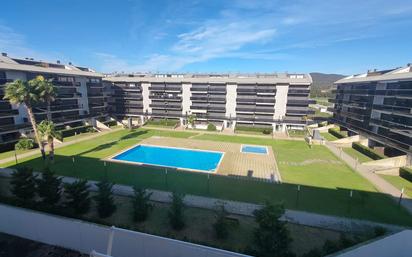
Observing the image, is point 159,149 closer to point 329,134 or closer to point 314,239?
point 314,239

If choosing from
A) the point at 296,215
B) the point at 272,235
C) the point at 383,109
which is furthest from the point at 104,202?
the point at 383,109

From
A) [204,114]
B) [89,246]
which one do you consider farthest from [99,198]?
[204,114]

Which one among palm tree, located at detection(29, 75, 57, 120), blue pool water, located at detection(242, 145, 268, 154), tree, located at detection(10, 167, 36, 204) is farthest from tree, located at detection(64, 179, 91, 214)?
blue pool water, located at detection(242, 145, 268, 154)

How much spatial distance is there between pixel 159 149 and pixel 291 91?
40.5 metres

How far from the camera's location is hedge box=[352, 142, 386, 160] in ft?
125

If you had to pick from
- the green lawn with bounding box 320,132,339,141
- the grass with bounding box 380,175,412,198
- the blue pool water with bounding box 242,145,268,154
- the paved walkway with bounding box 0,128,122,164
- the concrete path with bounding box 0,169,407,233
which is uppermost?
the green lawn with bounding box 320,132,339,141

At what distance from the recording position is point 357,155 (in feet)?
139

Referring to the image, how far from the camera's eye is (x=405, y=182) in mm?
30391

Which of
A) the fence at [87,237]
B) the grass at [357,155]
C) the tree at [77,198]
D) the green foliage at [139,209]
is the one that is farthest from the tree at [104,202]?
the grass at [357,155]

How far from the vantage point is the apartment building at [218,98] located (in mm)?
62625


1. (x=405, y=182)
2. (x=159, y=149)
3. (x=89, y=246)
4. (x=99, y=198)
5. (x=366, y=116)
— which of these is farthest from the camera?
(x=366, y=116)

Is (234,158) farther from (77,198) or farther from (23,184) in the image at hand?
(23,184)

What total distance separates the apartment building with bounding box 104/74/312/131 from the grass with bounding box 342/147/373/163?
55.8 ft

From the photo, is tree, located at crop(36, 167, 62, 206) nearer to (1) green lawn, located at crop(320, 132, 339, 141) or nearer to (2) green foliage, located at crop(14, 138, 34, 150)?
(2) green foliage, located at crop(14, 138, 34, 150)
